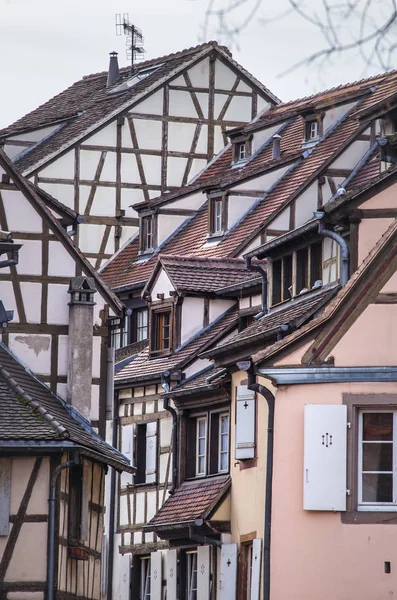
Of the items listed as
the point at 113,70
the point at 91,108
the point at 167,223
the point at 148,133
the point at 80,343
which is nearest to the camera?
the point at 80,343

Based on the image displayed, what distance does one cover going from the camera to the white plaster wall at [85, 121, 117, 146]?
181 ft

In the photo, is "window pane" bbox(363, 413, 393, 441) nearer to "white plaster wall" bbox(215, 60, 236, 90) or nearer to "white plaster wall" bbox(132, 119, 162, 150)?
"white plaster wall" bbox(132, 119, 162, 150)

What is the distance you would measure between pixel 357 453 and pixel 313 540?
4.87ft

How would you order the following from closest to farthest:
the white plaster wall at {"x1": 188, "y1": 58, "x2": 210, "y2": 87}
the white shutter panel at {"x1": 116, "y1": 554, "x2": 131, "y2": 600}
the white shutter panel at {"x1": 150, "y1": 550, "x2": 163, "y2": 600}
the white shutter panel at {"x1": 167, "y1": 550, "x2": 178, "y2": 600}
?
the white shutter panel at {"x1": 167, "y1": 550, "x2": 178, "y2": 600}, the white shutter panel at {"x1": 150, "y1": 550, "x2": 163, "y2": 600}, the white shutter panel at {"x1": 116, "y1": 554, "x2": 131, "y2": 600}, the white plaster wall at {"x1": 188, "y1": 58, "x2": 210, "y2": 87}

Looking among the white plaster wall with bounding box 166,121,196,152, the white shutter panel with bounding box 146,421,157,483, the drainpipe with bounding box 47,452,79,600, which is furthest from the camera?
the white plaster wall with bounding box 166,121,196,152

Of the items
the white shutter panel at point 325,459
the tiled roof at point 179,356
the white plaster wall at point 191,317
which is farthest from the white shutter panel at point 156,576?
the white shutter panel at point 325,459

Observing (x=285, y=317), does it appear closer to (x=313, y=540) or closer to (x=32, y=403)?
(x=32, y=403)

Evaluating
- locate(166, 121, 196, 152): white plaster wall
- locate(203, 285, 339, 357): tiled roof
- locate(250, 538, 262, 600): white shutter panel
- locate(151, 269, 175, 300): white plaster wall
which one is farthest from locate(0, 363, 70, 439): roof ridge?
locate(166, 121, 196, 152): white plaster wall

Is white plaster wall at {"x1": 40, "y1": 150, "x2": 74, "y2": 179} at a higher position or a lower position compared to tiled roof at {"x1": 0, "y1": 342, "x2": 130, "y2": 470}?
higher

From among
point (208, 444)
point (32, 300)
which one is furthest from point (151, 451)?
point (32, 300)

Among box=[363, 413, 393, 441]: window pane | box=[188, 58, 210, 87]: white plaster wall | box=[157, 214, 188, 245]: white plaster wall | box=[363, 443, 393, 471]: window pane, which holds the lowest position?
box=[363, 443, 393, 471]: window pane

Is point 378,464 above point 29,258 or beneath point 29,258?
beneath

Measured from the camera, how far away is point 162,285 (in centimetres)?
4406

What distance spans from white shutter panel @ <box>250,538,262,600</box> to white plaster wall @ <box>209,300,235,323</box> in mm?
11324
